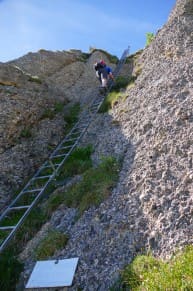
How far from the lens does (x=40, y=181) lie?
15.6 metres

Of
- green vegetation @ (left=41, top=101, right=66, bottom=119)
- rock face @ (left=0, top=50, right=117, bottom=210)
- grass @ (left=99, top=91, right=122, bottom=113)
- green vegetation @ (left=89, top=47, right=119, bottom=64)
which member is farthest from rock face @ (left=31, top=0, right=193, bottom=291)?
green vegetation @ (left=89, top=47, right=119, bottom=64)

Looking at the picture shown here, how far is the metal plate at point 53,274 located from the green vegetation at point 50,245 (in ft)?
1.58

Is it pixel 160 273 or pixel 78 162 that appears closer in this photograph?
pixel 160 273

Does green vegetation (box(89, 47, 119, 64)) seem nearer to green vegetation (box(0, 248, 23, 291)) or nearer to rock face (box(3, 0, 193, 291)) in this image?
rock face (box(3, 0, 193, 291))

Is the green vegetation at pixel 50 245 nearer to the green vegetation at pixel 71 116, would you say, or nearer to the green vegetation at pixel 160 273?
the green vegetation at pixel 160 273

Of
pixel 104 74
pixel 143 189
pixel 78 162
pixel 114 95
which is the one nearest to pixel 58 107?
pixel 114 95

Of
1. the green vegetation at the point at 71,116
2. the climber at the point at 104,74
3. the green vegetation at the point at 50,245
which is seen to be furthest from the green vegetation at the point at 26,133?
the green vegetation at the point at 50,245

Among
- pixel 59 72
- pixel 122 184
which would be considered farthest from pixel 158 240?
pixel 59 72

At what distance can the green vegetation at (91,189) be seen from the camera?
473 inches

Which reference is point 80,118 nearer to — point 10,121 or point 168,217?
point 10,121

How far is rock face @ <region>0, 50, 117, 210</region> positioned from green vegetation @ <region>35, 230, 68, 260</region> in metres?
4.28

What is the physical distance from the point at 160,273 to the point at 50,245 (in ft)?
13.4

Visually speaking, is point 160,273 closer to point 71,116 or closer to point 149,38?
point 71,116

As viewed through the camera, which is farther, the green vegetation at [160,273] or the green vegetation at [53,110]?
the green vegetation at [53,110]
